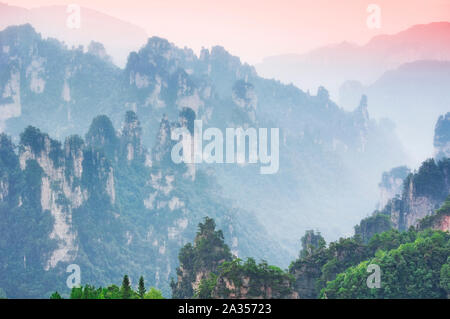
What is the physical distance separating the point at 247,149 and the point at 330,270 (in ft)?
280

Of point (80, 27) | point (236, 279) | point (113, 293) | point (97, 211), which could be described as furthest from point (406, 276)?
point (80, 27)

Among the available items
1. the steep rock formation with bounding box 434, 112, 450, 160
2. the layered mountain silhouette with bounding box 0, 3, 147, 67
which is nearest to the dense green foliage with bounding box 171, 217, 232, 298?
the steep rock formation with bounding box 434, 112, 450, 160

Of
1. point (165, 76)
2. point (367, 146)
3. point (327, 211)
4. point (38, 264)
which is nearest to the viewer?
point (38, 264)

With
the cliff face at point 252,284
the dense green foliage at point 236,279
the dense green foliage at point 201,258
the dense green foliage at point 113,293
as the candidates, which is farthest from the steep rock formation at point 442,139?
the dense green foliage at point 113,293

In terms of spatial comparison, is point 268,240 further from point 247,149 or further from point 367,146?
point 367,146

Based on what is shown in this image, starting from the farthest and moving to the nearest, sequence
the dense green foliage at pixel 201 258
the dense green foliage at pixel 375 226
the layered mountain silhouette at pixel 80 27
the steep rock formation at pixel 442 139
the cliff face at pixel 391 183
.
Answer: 1. the layered mountain silhouette at pixel 80 27
2. the cliff face at pixel 391 183
3. the steep rock formation at pixel 442 139
4. the dense green foliage at pixel 375 226
5. the dense green foliage at pixel 201 258

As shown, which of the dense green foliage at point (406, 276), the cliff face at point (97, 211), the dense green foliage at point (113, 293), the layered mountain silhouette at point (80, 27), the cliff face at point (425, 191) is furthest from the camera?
the layered mountain silhouette at point (80, 27)

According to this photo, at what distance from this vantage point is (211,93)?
13088 cm

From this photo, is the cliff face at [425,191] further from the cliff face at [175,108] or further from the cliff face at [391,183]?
the cliff face at [391,183]

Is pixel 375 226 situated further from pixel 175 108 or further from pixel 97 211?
pixel 175 108

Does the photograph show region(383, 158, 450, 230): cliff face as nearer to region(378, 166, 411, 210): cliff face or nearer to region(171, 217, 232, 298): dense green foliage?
region(171, 217, 232, 298): dense green foliage

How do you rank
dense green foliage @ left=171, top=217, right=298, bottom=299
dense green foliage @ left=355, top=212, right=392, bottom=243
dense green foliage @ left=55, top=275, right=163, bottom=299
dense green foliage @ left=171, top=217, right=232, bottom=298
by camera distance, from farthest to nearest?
dense green foliage @ left=355, top=212, right=392, bottom=243 → dense green foliage @ left=171, top=217, right=232, bottom=298 → dense green foliage @ left=171, top=217, right=298, bottom=299 → dense green foliage @ left=55, top=275, right=163, bottom=299
